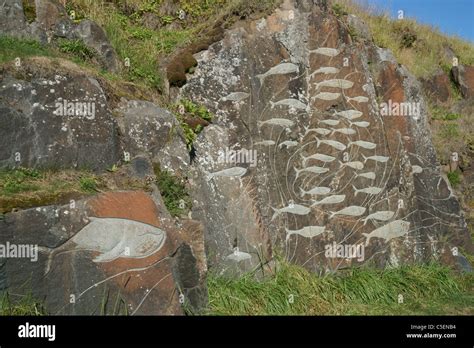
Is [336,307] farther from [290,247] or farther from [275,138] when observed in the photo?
[275,138]

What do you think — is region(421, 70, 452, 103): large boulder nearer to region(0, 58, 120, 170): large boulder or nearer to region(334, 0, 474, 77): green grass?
region(334, 0, 474, 77): green grass

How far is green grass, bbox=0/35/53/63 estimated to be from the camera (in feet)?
20.7

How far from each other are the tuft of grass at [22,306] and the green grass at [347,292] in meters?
1.83

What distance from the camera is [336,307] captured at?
667 cm

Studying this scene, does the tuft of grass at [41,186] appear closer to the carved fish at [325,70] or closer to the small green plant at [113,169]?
the small green plant at [113,169]

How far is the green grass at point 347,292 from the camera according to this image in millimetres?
6312

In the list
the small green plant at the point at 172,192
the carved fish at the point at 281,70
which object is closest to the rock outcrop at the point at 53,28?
the small green plant at the point at 172,192

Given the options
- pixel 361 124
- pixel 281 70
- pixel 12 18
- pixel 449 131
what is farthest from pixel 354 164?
pixel 12 18

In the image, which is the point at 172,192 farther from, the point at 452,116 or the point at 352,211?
the point at 452,116

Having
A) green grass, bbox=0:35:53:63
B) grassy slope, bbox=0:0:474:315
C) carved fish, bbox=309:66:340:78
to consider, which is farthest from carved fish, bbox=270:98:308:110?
green grass, bbox=0:35:53:63

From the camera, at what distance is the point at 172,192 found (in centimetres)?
652

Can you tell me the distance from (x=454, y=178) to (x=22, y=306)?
9.12 meters

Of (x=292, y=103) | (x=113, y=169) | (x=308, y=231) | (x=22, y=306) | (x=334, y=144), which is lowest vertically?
(x=22, y=306)

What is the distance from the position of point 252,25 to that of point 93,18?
2402 mm
